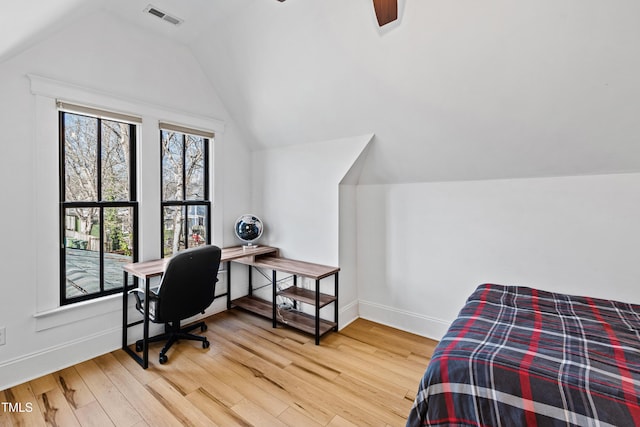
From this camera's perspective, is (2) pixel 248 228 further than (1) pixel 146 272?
Yes

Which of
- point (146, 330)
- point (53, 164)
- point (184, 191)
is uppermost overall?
point (53, 164)

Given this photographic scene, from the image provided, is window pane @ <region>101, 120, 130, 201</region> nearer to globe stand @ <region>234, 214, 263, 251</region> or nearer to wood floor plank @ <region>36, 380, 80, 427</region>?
globe stand @ <region>234, 214, 263, 251</region>

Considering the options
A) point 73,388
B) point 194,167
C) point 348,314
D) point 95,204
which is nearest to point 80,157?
point 95,204

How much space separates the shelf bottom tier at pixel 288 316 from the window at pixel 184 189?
902 millimetres

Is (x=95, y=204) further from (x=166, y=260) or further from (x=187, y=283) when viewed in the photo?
(x=187, y=283)

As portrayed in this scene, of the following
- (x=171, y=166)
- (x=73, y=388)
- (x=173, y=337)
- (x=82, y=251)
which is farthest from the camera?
(x=171, y=166)

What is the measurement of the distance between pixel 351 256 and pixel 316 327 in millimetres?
872

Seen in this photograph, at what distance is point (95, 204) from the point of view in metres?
2.48

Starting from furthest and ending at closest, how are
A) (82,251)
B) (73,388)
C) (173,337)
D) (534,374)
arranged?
1. (173,337)
2. (82,251)
3. (73,388)
4. (534,374)

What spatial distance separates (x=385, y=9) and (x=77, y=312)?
10.2 feet

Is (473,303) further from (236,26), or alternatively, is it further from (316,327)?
(236,26)

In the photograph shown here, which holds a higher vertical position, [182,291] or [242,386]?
[182,291]

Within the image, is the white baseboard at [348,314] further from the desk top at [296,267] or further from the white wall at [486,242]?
the desk top at [296,267]

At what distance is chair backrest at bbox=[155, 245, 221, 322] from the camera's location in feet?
7.37
